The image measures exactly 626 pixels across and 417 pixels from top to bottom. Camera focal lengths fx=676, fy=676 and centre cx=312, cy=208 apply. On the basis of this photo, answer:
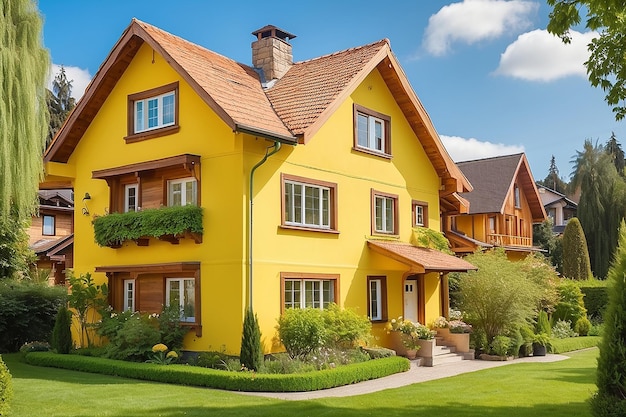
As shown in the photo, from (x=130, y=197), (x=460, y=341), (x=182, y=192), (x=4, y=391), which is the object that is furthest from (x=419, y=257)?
(x=4, y=391)

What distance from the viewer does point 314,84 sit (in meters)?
21.6

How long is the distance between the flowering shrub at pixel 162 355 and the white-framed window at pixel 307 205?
4.74 metres

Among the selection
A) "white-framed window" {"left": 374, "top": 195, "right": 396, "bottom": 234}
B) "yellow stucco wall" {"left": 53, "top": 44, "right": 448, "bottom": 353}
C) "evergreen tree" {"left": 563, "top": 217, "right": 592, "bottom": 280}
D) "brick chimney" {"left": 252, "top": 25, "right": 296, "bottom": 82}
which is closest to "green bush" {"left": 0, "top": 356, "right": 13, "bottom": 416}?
"yellow stucco wall" {"left": 53, "top": 44, "right": 448, "bottom": 353}

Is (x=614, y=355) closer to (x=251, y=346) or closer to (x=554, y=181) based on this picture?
(x=251, y=346)

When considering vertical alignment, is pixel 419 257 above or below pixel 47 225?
below

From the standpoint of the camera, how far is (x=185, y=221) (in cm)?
1806

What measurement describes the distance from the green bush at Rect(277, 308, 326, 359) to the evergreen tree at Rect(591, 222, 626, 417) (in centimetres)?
910

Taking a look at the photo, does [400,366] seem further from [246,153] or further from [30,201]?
[30,201]

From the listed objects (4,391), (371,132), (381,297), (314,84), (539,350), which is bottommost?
(539,350)

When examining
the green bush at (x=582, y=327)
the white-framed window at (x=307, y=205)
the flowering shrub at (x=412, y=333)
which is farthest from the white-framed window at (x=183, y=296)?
the green bush at (x=582, y=327)

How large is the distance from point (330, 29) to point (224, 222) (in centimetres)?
613

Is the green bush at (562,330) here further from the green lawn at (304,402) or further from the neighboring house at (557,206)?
the neighboring house at (557,206)

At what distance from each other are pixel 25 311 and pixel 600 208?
40024 millimetres

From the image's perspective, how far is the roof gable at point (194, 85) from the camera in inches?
700
